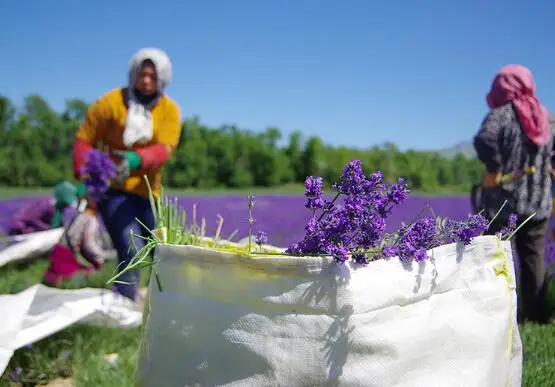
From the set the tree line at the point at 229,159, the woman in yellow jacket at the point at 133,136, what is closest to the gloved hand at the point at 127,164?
the woman in yellow jacket at the point at 133,136

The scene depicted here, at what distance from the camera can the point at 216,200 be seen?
12227 mm

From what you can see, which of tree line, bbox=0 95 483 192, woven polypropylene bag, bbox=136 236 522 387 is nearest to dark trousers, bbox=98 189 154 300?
woven polypropylene bag, bbox=136 236 522 387

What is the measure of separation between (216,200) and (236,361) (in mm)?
10719

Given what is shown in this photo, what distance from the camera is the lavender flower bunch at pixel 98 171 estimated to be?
141 inches

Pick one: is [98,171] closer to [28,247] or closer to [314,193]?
[28,247]

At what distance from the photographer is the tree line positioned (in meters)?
17.4

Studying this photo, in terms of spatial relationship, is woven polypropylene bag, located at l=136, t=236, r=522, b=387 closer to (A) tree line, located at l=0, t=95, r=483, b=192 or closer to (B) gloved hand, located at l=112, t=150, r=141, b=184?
(B) gloved hand, located at l=112, t=150, r=141, b=184

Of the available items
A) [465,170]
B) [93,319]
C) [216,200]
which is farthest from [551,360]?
[465,170]

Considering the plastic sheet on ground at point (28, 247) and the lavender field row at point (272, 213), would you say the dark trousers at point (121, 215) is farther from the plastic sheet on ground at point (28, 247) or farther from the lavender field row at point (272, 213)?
the lavender field row at point (272, 213)

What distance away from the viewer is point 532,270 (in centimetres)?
378

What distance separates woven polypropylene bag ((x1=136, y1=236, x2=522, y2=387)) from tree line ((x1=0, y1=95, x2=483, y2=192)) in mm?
14996

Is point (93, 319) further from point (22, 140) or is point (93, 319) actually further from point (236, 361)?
point (22, 140)

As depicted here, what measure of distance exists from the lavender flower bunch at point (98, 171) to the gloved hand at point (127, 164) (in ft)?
0.14

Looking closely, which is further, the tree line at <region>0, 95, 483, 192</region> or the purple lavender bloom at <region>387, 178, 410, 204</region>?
the tree line at <region>0, 95, 483, 192</region>
